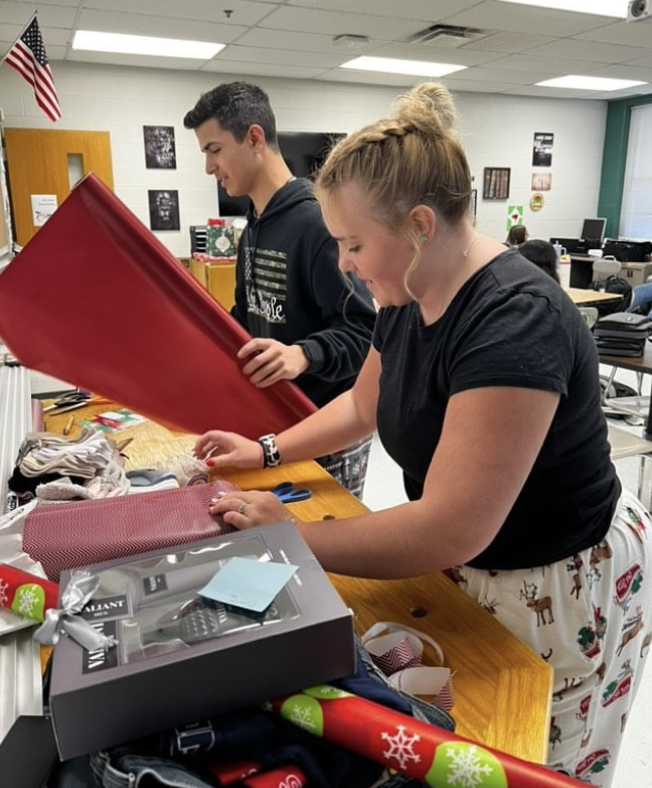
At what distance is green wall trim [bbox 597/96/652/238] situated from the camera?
8883 millimetres

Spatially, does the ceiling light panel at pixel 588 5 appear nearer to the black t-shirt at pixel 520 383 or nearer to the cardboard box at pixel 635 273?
the cardboard box at pixel 635 273

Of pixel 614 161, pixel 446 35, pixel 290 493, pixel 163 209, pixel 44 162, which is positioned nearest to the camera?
pixel 290 493

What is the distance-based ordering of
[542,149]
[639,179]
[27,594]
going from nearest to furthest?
[27,594] < [542,149] < [639,179]

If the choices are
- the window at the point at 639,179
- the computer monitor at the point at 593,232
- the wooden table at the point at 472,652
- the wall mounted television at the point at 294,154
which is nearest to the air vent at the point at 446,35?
the wall mounted television at the point at 294,154

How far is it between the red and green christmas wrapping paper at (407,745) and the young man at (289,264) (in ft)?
3.19

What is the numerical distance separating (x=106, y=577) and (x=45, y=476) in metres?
0.54

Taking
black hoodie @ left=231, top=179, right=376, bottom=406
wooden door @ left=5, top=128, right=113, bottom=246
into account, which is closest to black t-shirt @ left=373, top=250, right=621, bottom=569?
black hoodie @ left=231, top=179, right=376, bottom=406

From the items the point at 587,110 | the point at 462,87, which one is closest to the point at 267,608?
the point at 462,87

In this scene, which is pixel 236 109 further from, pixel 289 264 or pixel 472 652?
pixel 472 652

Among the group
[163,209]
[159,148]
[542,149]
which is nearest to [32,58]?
[159,148]

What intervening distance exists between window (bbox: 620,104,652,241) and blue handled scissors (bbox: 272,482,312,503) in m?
9.05

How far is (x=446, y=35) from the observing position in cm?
532

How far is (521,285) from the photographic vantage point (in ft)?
2.91

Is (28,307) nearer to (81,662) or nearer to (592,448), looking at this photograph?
(81,662)
